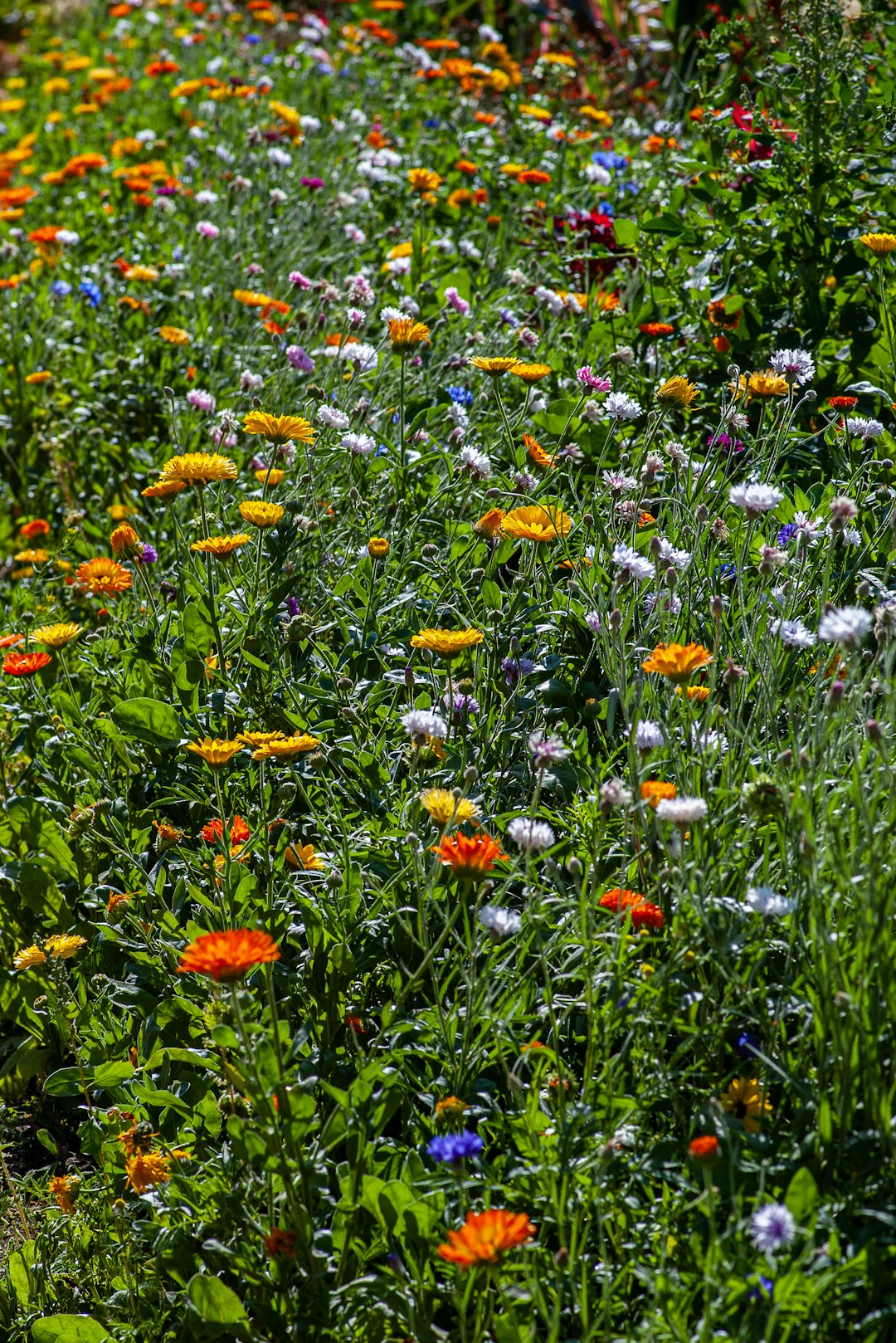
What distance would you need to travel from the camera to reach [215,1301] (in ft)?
5.41

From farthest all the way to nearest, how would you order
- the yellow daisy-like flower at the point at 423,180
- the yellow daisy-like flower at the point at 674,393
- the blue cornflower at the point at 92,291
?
1. the blue cornflower at the point at 92,291
2. the yellow daisy-like flower at the point at 423,180
3. the yellow daisy-like flower at the point at 674,393

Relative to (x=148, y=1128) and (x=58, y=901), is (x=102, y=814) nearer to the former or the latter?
(x=58, y=901)

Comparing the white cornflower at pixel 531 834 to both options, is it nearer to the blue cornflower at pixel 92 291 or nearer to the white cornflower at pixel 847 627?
the white cornflower at pixel 847 627

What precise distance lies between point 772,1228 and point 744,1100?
320 mm

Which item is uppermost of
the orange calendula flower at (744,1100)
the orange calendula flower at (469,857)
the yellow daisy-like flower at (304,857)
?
the orange calendula flower at (469,857)

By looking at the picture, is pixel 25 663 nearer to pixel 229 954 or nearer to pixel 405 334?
pixel 405 334

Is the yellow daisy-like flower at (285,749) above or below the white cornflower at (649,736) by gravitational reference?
below

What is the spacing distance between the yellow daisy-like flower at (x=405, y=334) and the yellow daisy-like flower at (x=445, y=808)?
1225 mm

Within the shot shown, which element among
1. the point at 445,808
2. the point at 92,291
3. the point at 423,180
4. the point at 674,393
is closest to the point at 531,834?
the point at 445,808

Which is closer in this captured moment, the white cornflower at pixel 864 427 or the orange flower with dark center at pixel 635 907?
the orange flower with dark center at pixel 635 907

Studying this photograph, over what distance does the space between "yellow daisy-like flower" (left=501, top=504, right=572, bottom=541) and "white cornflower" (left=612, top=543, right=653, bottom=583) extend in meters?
0.13

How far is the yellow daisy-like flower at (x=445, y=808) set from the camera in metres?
1.83

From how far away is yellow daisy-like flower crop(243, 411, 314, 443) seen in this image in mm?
2488

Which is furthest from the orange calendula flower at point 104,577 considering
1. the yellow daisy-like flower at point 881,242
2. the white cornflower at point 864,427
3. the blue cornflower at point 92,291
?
the blue cornflower at point 92,291
